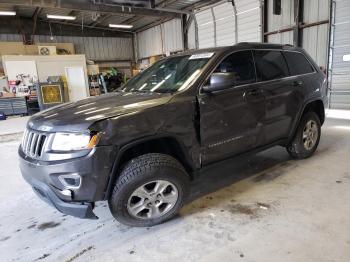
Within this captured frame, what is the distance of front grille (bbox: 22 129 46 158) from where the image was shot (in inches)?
82.3

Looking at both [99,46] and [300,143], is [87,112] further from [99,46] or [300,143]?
[99,46]

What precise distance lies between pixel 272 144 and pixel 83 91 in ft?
39.2

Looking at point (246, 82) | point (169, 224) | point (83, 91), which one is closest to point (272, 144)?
point (246, 82)

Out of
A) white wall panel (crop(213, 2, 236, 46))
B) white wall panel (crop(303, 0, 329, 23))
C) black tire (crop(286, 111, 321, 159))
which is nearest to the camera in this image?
black tire (crop(286, 111, 321, 159))

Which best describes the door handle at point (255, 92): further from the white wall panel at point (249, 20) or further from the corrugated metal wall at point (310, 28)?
the white wall panel at point (249, 20)

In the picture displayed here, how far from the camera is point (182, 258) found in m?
1.93

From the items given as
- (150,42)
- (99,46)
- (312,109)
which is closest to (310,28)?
(312,109)

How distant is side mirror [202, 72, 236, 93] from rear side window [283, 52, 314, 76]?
1379mm

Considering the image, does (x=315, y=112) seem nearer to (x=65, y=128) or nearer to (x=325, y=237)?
(x=325, y=237)

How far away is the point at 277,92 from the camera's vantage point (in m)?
3.10

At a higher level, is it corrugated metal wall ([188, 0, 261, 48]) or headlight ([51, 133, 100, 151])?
corrugated metal wall ([188, 0, 261, 48])

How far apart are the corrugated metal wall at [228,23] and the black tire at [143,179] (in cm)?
873

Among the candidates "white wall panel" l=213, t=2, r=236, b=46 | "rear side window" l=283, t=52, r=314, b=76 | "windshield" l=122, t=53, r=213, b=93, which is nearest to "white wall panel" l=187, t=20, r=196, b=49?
"white wall panel" l=213, t=2, r=236, b=46

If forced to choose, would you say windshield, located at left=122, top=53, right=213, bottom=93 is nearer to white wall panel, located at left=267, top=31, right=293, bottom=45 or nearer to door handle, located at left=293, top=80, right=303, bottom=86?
door handle, located at left=293, top=80, right=303, bottom=86
